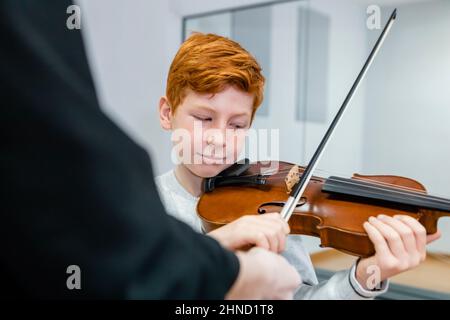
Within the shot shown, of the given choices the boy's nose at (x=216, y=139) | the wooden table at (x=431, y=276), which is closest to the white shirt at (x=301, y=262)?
the boy's nose at (x=216, y=139)

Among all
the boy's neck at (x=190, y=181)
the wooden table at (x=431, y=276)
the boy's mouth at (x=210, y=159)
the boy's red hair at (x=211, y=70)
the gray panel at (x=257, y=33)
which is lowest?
the wooden table at (x=431, y=276)

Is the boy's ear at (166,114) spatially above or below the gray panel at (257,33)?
below

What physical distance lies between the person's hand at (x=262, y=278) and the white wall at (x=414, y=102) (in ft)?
4.02

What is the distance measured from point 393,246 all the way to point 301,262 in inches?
8.2

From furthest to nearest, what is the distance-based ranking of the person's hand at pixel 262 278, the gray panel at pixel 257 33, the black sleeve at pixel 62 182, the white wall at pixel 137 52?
1. the gray panel at pixel 257 33
2. the white wall at pixel 137 52
3. the person's hand at pixel 262 278
4. the black sleeve at pixel 62 182

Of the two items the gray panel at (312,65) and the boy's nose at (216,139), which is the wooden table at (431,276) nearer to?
the gray panel at (312,65)

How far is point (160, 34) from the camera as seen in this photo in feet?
6.39

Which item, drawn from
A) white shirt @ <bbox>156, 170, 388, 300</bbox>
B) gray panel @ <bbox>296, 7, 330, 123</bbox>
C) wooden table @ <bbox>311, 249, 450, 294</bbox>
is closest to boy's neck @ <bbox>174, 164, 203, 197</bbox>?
white shirt @ <bbox>156, 170, 388, 300</bbox>

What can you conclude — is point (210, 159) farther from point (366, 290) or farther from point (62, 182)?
point (62, 182)

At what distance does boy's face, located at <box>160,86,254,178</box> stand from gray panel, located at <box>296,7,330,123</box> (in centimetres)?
111

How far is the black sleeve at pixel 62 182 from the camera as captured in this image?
218 millimetres

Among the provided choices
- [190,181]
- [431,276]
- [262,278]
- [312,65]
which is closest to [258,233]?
[262,278]

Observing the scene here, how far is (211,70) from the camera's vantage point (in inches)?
27.2
